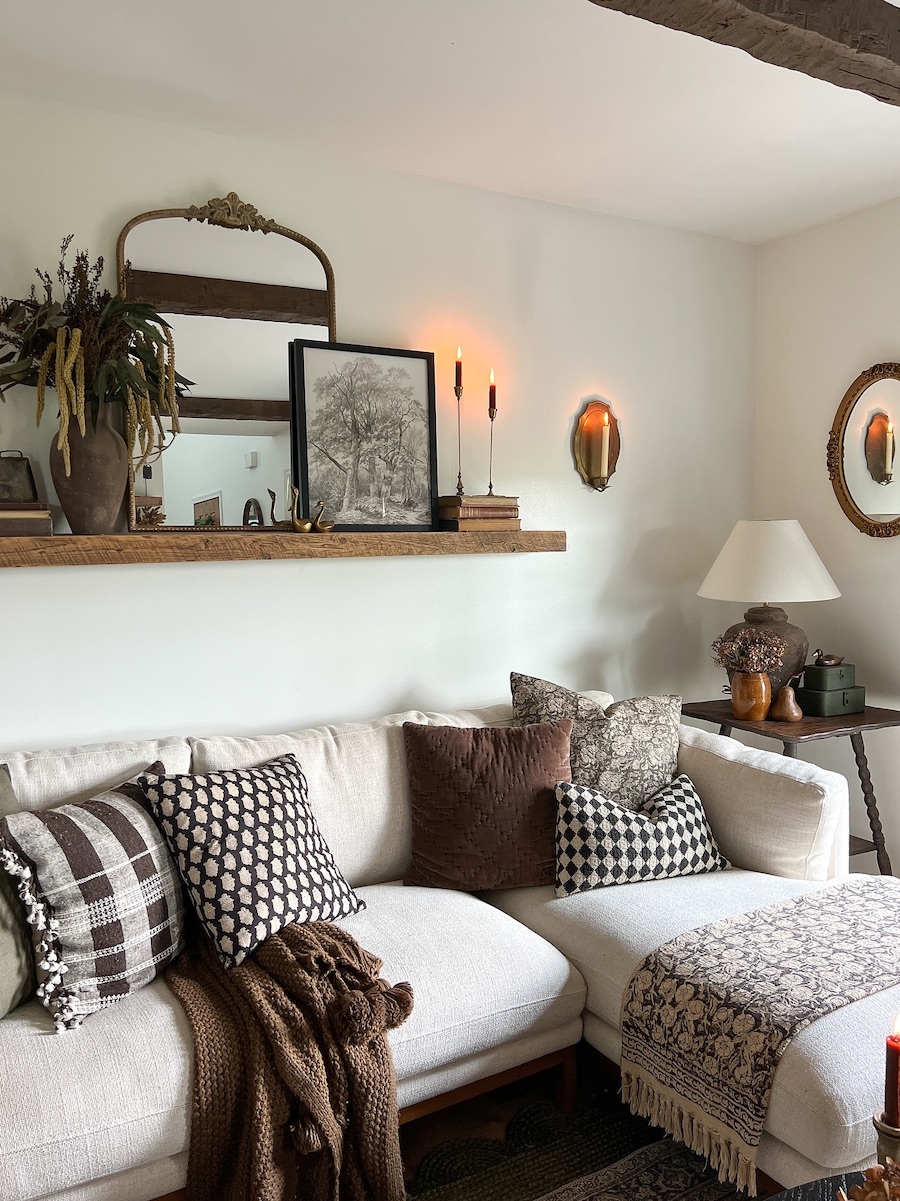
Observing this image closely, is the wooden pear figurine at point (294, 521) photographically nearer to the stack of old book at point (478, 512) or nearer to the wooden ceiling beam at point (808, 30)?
the stack of old book at point (478, 512)

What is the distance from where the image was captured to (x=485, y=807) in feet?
8.03

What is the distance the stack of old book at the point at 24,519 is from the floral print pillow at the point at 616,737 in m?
1.39

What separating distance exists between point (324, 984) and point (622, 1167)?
79 cm

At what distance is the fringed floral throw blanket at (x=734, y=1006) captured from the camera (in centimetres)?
174

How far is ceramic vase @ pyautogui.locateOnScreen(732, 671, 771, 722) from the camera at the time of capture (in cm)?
313

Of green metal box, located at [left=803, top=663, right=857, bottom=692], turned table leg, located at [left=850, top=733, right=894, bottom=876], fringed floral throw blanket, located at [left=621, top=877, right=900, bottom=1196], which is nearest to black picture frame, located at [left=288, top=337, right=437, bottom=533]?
green metal box, located at [left=803, top=663, right=857, bottom=692]

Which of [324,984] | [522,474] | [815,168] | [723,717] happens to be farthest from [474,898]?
[815,168]

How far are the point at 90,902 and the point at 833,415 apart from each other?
296 centimetres

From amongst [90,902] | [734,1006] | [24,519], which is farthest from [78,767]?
[734,1006]

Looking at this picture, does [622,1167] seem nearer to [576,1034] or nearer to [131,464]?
[576,1034]

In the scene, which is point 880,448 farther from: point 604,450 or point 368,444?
point 368,444

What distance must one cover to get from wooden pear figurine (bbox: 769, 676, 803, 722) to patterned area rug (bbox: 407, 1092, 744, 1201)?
1.42 meters

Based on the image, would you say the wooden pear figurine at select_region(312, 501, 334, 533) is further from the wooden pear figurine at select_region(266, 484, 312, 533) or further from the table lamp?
the table lamp

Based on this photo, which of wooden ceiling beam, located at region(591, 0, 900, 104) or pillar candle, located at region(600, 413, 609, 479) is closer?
wooden ceiling beam, located at region(591, 0, 900, 104)
